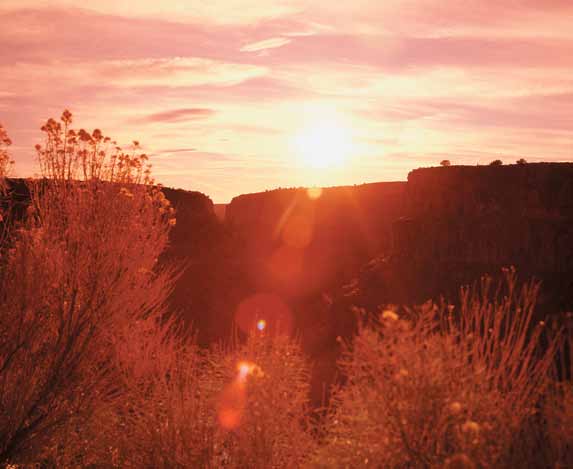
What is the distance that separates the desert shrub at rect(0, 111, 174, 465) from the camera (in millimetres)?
8633

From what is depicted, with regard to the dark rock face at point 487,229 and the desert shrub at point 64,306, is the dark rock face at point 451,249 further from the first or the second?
the desert shrub at point 64,306

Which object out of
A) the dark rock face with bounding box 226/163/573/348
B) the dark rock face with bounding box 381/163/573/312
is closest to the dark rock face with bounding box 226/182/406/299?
the dark rock face with bounding box 226/163/573/348

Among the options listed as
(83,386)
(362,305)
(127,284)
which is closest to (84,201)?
(127,284)

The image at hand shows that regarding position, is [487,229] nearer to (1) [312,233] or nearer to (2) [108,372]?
(1) [312,233]

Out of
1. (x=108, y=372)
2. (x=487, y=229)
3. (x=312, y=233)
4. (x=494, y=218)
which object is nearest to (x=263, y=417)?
(x=108, y=372)

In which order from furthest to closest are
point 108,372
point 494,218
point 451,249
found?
point 451,249, point 494,218, point 108,372

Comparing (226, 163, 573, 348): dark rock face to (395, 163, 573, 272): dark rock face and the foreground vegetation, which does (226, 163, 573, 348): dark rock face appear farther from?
the foreground vegetation

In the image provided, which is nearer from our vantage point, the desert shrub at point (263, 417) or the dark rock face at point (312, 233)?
the desert shrub at point (263, 417)

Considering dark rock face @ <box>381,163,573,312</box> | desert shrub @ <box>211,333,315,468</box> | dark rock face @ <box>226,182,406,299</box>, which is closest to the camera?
desert shrub @ <box>211,333,315,468</box>

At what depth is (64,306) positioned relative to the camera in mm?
8859

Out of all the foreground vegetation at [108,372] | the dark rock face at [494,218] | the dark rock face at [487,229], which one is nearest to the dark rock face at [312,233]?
the dark rock face at [494,218]

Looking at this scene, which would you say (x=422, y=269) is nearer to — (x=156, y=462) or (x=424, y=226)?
(x=424, y=226)

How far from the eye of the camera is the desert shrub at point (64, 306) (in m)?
8.63

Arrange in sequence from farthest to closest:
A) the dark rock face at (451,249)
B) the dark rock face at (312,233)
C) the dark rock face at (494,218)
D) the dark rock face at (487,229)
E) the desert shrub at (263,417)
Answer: the dark rock face at (312,233)
the dark rock face at (494,218)
the dark rock face at (451,249)
the dark rock face at (487,229)
the desert shrub at (263,417)
